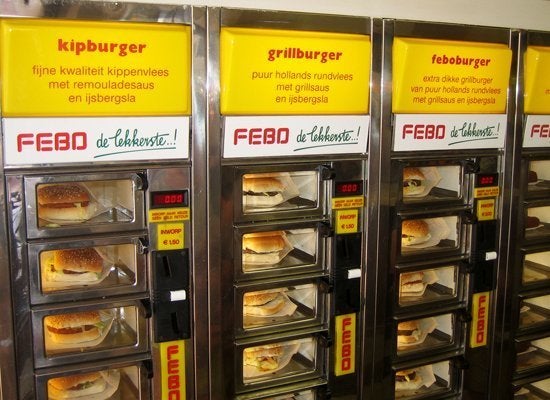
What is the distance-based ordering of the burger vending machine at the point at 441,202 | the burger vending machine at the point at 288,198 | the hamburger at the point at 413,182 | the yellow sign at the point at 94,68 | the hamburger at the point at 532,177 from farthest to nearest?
the hamburger at the point at 532,177, the hamburger at the point at 413,182, the burger vending machine at the point at 441,202, the burger vending machine at the point at 288,198, the yellow sign at the point at 94,68

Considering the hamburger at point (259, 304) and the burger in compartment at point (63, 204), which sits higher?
the burger in compartment at point (63, 204)

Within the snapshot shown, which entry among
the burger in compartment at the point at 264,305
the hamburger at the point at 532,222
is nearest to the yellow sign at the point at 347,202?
the burger in compartment at the point at 264,305

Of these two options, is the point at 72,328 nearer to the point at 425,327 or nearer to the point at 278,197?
the point at 278,197

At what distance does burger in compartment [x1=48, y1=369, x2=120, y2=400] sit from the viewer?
2152 mm

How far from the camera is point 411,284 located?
9.01 ft

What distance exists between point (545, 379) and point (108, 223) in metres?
2.31

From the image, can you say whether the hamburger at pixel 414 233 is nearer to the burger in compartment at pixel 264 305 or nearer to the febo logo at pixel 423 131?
the febo logo at pixel 423 131

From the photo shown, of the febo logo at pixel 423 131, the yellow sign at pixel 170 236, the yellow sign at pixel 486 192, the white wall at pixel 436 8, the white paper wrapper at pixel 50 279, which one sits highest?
the white wall at pixel 436 8

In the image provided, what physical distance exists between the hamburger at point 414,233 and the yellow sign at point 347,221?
330mm

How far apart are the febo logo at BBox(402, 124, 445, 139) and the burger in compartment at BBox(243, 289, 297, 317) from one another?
31.5 inches

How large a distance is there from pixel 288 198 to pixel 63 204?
0.83m

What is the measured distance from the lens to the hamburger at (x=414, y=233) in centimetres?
271

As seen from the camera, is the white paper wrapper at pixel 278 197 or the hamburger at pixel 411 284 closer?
the white paper wrapper at pixel 278 197

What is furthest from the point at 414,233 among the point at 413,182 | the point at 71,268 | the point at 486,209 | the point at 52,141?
the point at 52,141
